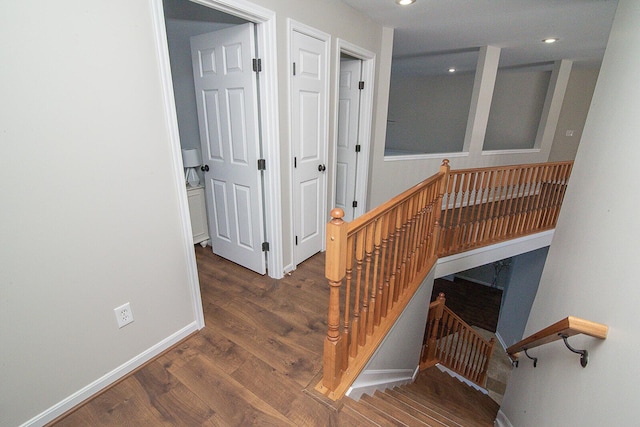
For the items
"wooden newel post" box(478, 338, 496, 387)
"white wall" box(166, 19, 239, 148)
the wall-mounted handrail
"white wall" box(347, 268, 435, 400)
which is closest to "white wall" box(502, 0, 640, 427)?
the wall-mounted handrail

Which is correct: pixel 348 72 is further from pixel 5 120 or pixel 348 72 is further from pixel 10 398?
pixel 10 398

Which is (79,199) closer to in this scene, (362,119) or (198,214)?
(198,214)

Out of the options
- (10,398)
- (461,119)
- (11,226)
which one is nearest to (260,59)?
(11,226)

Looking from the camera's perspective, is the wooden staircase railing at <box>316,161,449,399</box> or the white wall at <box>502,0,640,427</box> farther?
the wooden staircase railing at <box>316,161,449,399</box>

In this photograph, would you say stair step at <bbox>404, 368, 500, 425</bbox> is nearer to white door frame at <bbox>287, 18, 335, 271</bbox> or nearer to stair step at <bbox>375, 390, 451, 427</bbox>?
stair step at <bbox>375, 390, 451, 427</bbox>

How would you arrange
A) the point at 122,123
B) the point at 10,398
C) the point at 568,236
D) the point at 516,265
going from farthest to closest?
the point at 516,265 < the point at 568,236 < the point at 122,123 < the point at 10,398

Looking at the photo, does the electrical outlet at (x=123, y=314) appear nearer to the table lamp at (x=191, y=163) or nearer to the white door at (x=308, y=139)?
the white door at (x=308, y=139)

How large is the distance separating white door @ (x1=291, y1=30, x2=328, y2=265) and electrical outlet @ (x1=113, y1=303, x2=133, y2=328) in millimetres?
1369

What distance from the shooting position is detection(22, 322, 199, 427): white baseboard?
130cm

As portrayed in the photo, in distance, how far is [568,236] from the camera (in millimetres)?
1723

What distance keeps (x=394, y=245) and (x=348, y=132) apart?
1.84m

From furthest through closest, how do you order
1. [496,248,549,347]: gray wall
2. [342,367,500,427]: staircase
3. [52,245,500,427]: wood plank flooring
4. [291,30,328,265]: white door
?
→ [496,248,549,347]: gray wall → [291,30,328,265]: white door → [342,367,500,427]: staircase → [52,245,500,427]: wood plank flooring

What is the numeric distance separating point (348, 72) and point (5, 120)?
109 inches

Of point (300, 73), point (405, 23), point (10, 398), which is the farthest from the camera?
point (405, 23)
